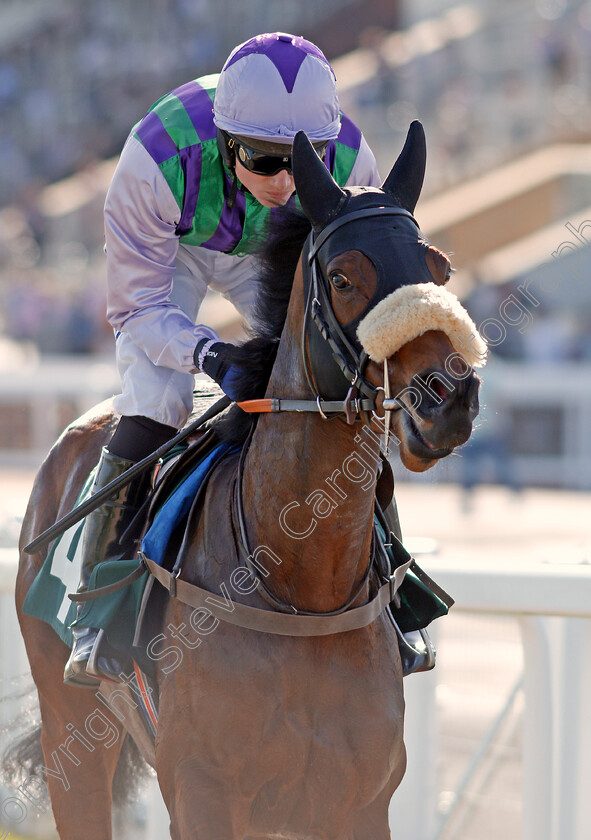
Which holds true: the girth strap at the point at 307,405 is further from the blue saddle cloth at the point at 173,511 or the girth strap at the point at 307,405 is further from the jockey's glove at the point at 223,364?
the blue saddle cloth at the point at 173,511

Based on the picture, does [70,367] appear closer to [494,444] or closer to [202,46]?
[494,444]

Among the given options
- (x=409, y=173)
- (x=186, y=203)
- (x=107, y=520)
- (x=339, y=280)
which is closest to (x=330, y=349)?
(x=339, y=280)

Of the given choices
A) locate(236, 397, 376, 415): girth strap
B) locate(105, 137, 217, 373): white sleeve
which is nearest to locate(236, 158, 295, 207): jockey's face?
locate(105, 137, 217, 373): white sleeve

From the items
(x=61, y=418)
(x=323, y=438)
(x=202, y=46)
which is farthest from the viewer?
(x=202, y=46)

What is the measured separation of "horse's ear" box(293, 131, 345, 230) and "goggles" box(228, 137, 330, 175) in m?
0.44

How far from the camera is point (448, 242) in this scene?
53.9 ft

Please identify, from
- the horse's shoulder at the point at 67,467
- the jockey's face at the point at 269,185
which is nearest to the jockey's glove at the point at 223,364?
the jockey's face at the point at 269,185

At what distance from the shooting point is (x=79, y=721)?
366cm

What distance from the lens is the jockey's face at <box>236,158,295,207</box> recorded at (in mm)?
3055

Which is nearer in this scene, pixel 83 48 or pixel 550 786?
pixel 550 786

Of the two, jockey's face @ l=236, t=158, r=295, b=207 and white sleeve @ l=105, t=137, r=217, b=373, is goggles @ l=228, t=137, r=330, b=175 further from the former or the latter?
white sleeve @ l=105, t=137, r=217, b=373

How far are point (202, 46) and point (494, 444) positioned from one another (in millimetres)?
15371

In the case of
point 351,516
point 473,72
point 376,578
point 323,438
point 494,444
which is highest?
point 473,72

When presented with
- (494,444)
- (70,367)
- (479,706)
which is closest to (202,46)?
(70,367)
